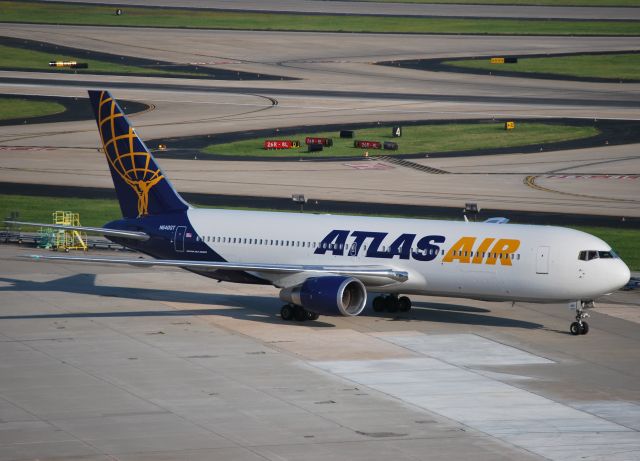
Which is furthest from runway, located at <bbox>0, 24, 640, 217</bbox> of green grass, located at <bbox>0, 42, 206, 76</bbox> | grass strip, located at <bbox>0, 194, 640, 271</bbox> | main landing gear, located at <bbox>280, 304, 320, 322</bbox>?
main landing gear, located at <bbox>280, 304, 320, 322</bbox>

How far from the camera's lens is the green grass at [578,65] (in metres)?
158

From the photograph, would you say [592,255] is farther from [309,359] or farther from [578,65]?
[578,65]

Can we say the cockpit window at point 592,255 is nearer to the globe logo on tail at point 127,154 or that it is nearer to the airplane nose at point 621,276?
the airplane nose at point 621,276

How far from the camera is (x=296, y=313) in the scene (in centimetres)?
5488

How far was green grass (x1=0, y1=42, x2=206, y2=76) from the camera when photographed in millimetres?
158125

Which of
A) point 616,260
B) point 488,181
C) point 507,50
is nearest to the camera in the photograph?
point 616,260

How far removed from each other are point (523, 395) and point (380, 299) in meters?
15.3

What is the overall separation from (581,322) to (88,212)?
Result: 39301mm

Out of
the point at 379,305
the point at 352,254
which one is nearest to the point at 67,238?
the point at 379,305

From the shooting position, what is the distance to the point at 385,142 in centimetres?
11006

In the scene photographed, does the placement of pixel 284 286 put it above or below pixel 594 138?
below

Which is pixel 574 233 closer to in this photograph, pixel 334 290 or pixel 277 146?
pixel 334 290

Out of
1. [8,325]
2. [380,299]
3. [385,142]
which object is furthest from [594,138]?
[8,325]

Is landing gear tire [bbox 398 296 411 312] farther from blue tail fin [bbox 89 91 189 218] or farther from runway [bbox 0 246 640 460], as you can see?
blue tail fin [bbox 89 91 189 218]
